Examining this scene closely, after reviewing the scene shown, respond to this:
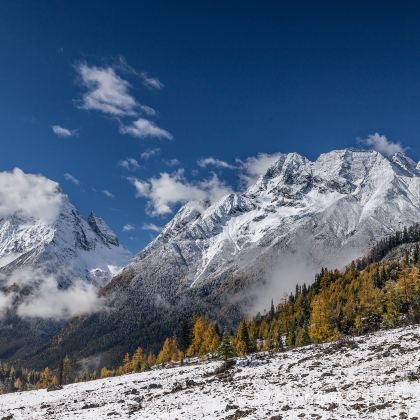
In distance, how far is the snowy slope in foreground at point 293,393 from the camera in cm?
2703

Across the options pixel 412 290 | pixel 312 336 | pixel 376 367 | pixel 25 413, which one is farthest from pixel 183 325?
pixel 376 367

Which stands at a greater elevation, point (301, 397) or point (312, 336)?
point (312, 336)

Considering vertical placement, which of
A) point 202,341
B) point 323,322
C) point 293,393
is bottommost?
point 293,393

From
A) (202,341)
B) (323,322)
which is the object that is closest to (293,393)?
(323,322)

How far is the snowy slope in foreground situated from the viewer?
2703 centimetres

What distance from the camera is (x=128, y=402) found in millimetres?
45969

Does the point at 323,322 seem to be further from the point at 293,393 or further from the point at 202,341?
the point at 293,393

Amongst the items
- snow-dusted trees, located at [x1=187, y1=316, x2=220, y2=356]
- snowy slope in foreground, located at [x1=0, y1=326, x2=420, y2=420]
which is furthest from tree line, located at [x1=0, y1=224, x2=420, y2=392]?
snowy slope in foreground, located at [x1=0, y1=326, x2=420, y2=420]

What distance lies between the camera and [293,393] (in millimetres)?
34312

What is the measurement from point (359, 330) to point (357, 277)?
293 feet

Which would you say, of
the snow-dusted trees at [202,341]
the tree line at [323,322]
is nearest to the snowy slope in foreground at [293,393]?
the tree line at [323,322]

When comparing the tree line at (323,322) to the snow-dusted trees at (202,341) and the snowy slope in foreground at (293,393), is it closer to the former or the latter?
the snow-dusted trees at (202,341)

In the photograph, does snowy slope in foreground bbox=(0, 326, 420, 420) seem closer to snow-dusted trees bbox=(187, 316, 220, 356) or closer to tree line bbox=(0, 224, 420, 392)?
tree line bbox=(0, 224, 420, 392)

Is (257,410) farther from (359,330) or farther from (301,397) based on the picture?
(359,330)
